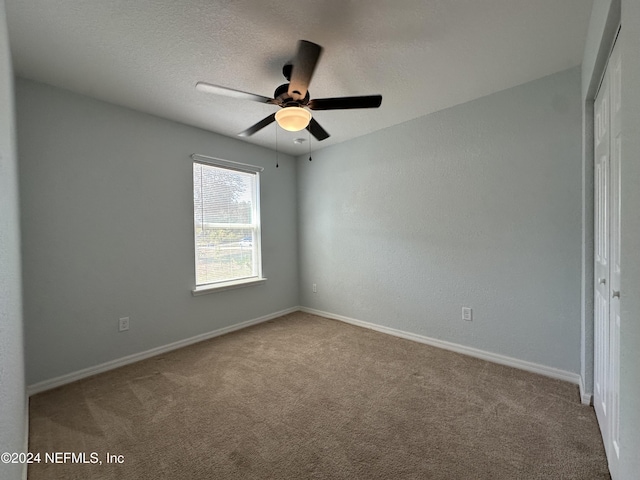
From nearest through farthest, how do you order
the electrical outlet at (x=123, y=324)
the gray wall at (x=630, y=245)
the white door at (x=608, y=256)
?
the gray wall at (x=630, y=245)
the white door at (x=608, y=256)
the electrical outlet at (x=123, y=324)

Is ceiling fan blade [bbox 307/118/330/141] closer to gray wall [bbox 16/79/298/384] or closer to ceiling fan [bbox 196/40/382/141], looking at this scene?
ceiling fan [bbox 196/40/382/141]

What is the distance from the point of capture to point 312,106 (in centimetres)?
198

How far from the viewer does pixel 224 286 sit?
338 cm

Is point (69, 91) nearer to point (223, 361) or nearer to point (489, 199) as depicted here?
point (223, 361)

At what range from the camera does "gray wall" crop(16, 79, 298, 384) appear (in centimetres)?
221

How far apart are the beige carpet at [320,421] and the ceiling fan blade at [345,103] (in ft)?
6.88

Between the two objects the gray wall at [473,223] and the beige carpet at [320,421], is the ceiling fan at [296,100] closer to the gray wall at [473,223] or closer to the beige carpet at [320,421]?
the gray wall at [473,223]

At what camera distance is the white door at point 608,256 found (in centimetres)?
134

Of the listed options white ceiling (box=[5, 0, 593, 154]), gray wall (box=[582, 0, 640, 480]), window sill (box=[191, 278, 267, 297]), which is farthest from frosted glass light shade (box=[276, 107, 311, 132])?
window sill (box=[191, 278, 267, 297])

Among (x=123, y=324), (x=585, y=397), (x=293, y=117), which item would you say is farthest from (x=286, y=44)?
(x=585, y=397)

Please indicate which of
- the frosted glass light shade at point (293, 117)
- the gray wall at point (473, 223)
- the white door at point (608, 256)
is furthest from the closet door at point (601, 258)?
the frosted glass light shade at point (293, 117)

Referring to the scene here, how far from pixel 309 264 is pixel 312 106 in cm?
263

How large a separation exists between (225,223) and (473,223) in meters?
2.78

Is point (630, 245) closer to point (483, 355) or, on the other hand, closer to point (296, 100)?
point (296, 100)
